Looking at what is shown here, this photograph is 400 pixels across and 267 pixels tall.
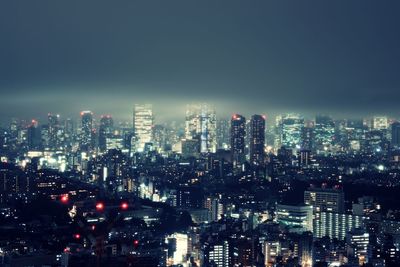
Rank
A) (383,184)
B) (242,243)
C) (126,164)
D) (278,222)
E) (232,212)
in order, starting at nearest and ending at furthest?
1. (242,243)
2. (278,222)
3. (232,212)
4. (383,184)
5. (126,164)

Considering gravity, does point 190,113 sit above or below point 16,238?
above

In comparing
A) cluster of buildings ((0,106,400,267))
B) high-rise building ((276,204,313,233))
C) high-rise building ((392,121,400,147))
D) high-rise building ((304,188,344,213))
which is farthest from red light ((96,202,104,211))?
high-rise building ((392,121,400,147))

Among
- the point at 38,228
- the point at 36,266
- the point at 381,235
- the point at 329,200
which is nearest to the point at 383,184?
the point at 329,200

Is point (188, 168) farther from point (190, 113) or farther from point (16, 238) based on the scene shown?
point (16, 238)

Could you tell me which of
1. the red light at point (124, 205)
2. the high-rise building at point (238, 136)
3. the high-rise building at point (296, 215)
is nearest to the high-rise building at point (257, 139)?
the high-rise building at point (238, 136)

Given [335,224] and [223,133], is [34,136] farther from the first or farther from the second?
[335,224]

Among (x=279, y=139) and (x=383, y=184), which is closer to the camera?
(x=383, y=184)
